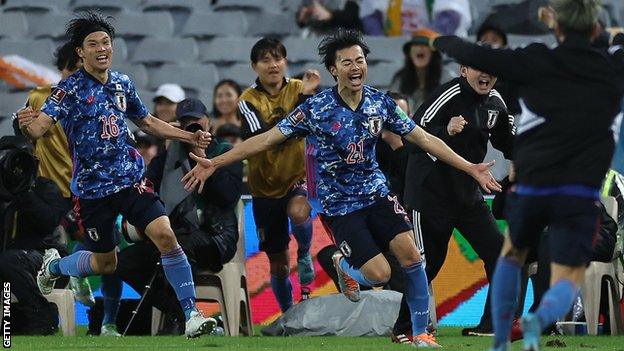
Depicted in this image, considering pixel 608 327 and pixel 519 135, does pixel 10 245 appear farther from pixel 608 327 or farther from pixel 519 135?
pixel 519 135

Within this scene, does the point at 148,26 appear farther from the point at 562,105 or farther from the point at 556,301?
the point at 556,301

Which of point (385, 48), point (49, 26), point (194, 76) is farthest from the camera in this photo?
point (49, 26)

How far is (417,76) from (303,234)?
2.57m

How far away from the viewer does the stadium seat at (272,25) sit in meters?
Result: 16.2

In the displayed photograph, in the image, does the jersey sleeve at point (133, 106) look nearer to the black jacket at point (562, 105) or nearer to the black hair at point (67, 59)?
the black hair at point (67, 59)

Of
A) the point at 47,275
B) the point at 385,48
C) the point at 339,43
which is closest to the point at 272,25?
the point at 385,48

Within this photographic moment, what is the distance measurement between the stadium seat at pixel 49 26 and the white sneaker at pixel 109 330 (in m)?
6.06

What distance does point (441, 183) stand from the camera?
10.3 metres

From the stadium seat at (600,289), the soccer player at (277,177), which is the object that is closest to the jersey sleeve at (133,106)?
the soccer player at (277,177)

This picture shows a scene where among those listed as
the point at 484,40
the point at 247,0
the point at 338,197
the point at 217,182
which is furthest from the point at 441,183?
the point at 247,0

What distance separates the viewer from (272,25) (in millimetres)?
16250

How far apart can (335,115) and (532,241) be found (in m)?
2.69

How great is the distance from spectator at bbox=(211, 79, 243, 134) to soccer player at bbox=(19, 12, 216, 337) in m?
3.80

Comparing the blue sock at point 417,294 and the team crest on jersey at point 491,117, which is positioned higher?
the team crest on jersey at point 491,117
